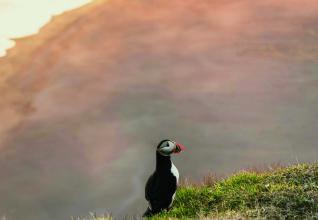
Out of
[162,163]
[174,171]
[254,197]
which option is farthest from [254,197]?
[162,163]

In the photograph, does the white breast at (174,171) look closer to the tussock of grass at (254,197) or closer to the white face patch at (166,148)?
the white face patch at (166,148)

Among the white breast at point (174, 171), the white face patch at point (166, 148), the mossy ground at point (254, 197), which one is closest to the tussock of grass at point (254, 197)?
the mossy ground at point (254, 197)

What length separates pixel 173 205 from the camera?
18250mm

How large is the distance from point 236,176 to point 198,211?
2820 millimetres

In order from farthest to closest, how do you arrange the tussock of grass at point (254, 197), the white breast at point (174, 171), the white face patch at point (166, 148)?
the white breast at point (174, 171), the white face patch at point (166, 148), the tussock of grass at point (254, 197)

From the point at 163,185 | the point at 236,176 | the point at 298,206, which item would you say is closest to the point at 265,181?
the point at 236,176

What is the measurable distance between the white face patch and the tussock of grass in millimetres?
1731

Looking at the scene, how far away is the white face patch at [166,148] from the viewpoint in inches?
666

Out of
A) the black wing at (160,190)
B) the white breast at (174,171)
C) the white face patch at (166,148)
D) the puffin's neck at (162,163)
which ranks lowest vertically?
the black wing at (160,190)

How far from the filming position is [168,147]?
1694cm

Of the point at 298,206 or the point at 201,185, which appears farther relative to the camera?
the point at 201,185

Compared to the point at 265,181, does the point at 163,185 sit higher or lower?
higher

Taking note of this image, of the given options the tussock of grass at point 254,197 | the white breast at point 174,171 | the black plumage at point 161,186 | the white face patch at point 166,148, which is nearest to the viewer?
the tussock of grass at point 254,197

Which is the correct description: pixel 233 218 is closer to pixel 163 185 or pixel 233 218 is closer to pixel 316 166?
pixel 163 185
